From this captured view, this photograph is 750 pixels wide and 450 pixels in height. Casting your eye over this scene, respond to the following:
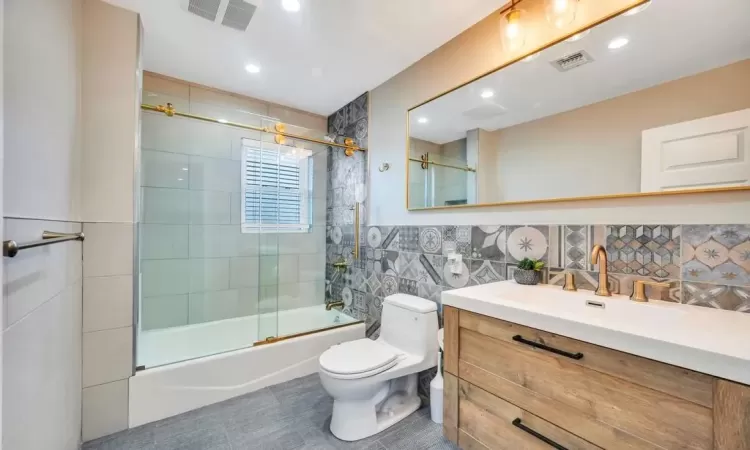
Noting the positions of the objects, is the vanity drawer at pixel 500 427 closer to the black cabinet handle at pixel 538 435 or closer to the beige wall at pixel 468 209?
the black cabinet handle at pixel 538 435

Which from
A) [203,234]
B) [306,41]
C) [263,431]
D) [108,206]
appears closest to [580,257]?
[263,431]

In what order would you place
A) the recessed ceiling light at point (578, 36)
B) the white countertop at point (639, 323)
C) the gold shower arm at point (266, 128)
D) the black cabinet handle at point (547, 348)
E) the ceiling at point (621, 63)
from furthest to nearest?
the gold shower arm at point (266, 128)
the recessed ceiling light at point (578, 36)
the ceiling at point (621, 63)
the black cabinet handle at point (547, 348)
the white countertop at point (639, 323)

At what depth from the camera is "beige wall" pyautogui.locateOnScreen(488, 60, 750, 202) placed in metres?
1.10

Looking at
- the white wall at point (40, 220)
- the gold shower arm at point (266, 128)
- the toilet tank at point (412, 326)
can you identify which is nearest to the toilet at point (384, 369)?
the toilet tank at point (412, 326)

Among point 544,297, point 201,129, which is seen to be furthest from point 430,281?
point 201,129

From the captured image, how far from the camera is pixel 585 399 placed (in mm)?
972

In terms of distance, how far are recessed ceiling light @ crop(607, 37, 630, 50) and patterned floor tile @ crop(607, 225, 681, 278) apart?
0.78 meters

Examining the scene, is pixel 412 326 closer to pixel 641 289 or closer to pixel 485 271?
pixel 485 271

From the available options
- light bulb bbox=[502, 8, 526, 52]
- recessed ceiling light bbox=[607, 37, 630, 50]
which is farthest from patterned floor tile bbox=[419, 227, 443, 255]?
recessed ceiling light bbox=[607, 37, 630, 50]

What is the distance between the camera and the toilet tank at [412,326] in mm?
1850

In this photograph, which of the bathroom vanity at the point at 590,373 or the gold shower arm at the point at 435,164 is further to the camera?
the gold shower arm at the point at 435,164

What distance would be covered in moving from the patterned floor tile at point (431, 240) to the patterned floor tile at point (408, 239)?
0.13 ft

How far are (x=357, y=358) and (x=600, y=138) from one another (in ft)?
5.50

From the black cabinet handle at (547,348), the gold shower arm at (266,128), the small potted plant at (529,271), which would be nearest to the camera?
the black cabinet handle at (547,348)
